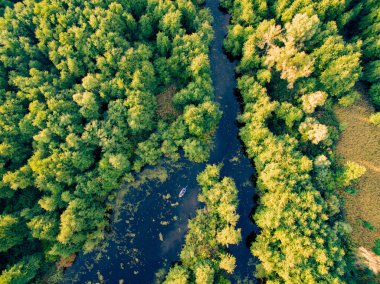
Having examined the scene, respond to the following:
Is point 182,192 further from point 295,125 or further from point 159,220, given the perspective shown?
point 295,125

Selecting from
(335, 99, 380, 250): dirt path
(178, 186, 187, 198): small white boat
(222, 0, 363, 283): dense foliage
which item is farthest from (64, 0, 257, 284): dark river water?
(335, 99, 380, 250): dirt path

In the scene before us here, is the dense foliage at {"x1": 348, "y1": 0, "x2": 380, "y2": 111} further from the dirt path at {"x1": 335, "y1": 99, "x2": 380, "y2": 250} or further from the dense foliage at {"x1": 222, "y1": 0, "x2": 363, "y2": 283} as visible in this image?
the dirt path at {"x1": 335, "y1": 99, "x2": 380, "y2": 250}

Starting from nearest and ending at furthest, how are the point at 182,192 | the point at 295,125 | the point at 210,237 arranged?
the point at 210,237, the point at 182,192, the point at 295,125

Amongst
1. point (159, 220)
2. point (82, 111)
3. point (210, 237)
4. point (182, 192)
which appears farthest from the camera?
point (182, 192)

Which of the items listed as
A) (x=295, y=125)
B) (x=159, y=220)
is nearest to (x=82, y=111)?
(x=159, y=220)

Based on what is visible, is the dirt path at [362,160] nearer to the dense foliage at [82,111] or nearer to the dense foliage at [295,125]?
the dense foliage at [295,125]

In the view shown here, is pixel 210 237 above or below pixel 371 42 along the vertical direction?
below

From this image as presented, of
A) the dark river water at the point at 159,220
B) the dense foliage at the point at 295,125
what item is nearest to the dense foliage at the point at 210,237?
the dark river water at the point at 159,220
